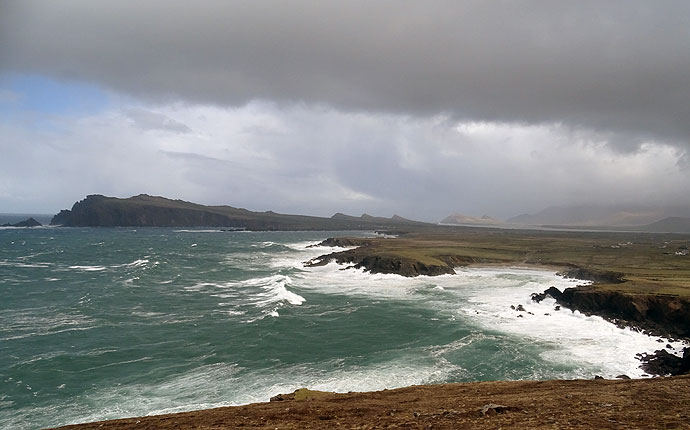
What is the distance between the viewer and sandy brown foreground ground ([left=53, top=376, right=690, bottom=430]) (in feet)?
42.8

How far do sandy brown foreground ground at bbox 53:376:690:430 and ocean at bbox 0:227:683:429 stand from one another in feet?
27.7

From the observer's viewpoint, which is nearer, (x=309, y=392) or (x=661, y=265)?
(x=309, y=392)

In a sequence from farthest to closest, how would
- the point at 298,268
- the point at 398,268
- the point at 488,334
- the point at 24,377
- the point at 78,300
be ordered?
the point at 298,268, the point at 398,268, the point at 78,300, the point at 488,334, the point at 24,377

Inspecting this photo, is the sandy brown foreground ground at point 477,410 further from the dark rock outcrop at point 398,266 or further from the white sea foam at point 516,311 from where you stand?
the dark rock outcrop at point 398,266

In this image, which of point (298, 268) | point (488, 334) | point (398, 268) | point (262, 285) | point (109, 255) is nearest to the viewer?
point (488, 334)

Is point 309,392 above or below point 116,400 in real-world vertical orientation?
above

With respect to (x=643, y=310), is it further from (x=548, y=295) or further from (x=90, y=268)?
(x=90, y=268)

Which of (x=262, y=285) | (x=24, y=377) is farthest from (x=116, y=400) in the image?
(x=262, y=285)

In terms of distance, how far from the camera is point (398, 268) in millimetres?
79688

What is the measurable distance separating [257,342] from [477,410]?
82.7ft

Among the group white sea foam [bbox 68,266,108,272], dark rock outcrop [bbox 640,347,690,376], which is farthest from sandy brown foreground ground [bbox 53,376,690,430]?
white sea foam [bbox 68,266,108,272]

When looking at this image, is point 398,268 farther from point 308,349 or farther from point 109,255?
point 109,255

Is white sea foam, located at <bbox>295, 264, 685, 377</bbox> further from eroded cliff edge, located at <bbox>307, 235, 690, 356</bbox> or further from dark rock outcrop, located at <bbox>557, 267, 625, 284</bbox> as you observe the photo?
dark rock outcrop, located at <bbox>557, 267, 625, 284</bbox>

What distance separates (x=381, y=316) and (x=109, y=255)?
303ft
